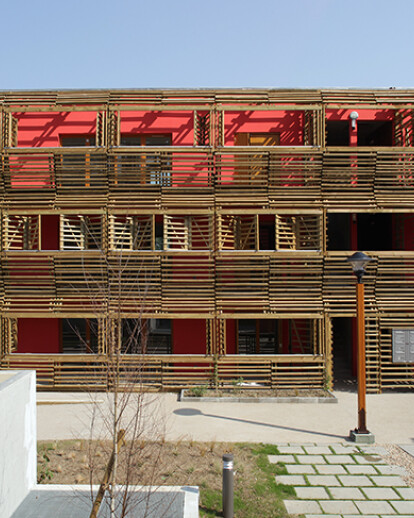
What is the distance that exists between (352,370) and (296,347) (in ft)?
7.67

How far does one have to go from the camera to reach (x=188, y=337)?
49.1ft

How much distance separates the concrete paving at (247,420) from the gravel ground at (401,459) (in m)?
0.40

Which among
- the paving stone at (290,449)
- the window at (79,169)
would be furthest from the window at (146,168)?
the paving stone at (290,449)

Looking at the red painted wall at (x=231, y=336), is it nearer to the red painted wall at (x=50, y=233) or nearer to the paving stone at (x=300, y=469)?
the red painted wall at (x=50, y=233)

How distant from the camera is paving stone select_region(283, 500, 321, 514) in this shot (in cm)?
664

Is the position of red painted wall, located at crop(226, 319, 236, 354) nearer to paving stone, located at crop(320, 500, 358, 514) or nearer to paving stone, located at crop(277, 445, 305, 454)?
paving stone, located at crop(277, 445, 305, 454)

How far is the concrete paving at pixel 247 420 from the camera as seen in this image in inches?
384

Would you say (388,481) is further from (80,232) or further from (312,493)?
(80,232)

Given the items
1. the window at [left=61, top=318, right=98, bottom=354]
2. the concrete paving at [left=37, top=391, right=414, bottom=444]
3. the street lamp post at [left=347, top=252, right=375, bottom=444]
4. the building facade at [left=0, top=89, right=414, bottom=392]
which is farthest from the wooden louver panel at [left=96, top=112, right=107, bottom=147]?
the street lamp post at [left=347, top=252, right=375, bottom=444]

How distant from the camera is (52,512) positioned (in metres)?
6.62

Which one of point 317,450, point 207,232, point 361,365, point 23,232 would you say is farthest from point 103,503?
point 23,232

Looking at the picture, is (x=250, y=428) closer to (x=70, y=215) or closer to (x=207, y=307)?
(x=207, y=307)

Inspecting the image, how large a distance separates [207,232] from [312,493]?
9046 mm

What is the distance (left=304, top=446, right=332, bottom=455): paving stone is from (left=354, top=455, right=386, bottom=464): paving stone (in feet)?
1.82
